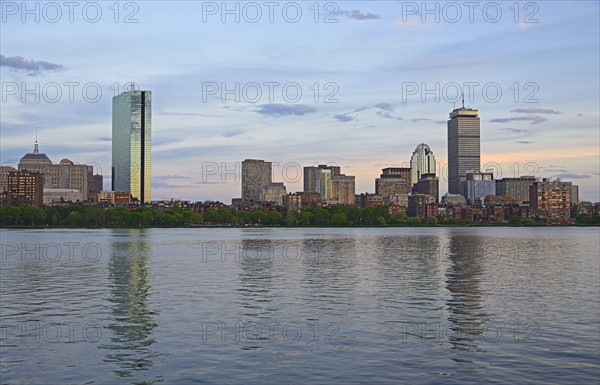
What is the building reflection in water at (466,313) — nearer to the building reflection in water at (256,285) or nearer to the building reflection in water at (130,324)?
the building reflection in water at (256,285)

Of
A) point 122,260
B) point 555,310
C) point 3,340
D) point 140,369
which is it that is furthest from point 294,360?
point 122,260

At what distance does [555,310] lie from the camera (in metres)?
41.1

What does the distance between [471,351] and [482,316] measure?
373 inches

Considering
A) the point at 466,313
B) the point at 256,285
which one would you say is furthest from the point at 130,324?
the point at 256,285

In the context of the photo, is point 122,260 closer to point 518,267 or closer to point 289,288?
point 289,288

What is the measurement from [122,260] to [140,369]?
57.4m

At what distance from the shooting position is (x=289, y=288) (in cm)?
5166

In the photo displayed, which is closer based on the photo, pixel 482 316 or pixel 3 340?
pixel 3 340

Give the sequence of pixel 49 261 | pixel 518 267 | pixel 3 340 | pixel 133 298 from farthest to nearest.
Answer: pixel 49 261 < pixel 518 267 < pixel 133 298 < pixel 3 340

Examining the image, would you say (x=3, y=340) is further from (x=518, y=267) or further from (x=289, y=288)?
(x=518, y=267)

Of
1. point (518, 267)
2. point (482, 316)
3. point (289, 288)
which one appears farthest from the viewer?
point (518, 267)

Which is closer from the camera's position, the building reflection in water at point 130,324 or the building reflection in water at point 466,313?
the building reflection in water at point 130,324

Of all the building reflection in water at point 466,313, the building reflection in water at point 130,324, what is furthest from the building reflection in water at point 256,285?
the building reflection in water at point 466,313

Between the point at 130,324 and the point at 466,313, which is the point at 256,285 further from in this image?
the point at 466,313
